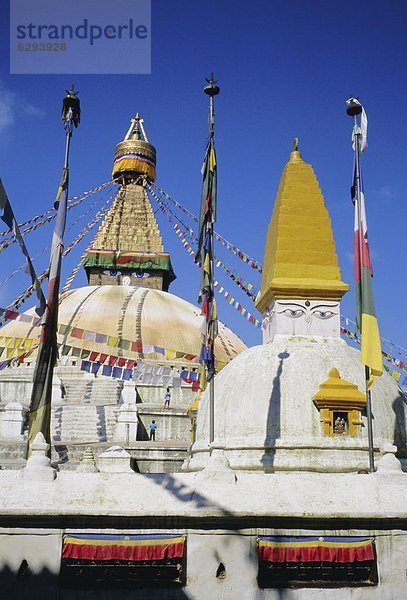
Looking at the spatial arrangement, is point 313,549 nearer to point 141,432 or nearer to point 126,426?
point 126,426

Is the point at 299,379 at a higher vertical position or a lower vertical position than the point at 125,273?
lower

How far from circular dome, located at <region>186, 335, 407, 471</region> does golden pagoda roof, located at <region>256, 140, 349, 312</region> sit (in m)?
1.23

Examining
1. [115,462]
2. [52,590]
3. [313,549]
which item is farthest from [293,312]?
Answer: [52,590]

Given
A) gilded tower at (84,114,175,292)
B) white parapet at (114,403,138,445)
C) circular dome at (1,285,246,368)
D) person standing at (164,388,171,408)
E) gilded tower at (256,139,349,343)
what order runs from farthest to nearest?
gilded tower at (84,114,175,292)
circular dome at (1,285,246,368)
person standing at (164,388,171,408)
white parapet at (114,403,138,445)
gilded tower at (256,139,349,343)

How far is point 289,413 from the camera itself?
11641 millimetres

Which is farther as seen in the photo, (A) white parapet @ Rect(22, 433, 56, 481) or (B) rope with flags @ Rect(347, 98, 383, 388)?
(B) rope with flags @ Rect(347, 98, 383, 388)

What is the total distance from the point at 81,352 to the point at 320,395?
710 inches

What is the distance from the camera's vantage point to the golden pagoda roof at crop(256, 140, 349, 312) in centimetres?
1383

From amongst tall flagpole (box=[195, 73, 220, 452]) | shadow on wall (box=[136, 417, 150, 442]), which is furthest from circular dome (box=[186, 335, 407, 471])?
shadow on wall (box=[136, 417, 150, 442])

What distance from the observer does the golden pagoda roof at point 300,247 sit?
13.8 metres

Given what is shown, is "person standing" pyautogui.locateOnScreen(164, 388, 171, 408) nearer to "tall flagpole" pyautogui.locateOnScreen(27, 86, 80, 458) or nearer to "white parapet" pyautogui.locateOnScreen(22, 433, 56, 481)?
"tall flagpole" pyautogui.locateOnScreen(27, 86, 80, 458)

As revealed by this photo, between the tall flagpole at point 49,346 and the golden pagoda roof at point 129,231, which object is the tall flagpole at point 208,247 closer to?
the tall flagpole at point 49,346

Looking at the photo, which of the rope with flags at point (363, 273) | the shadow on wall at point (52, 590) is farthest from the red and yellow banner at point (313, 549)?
the rope with flags at point (363, 273)

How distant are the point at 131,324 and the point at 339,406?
76.7 ft
